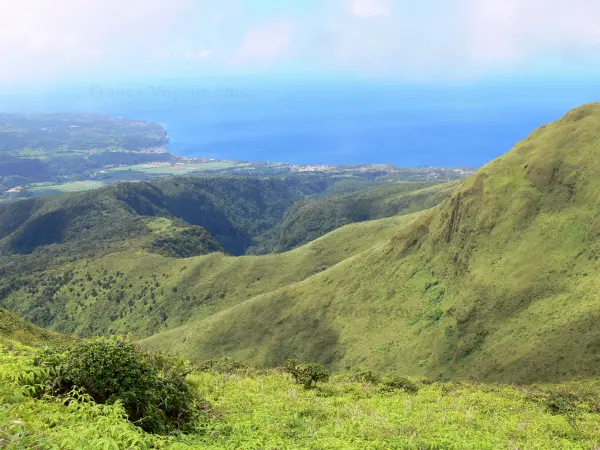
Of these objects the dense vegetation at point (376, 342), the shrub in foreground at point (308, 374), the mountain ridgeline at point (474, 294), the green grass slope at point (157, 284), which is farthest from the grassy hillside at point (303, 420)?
the green grass slope at point (157, 284)

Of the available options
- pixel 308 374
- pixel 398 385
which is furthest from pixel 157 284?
pixel 398 385

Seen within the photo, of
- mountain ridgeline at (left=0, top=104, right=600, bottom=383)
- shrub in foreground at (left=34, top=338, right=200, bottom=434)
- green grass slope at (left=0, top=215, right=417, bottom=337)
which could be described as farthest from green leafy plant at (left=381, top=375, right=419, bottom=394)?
green grass slope at (left=0, top=215, right=417, bottom=337)

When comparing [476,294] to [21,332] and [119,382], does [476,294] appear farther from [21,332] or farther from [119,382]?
[119,382]

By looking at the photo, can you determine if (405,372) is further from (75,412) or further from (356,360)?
(75,412)

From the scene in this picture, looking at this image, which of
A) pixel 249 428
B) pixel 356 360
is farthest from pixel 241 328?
pixel 249 428

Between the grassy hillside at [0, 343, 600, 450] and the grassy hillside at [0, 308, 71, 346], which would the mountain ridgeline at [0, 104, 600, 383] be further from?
the grassy hillside at [0, 308, 71, 346]

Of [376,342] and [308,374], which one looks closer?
[308,374]

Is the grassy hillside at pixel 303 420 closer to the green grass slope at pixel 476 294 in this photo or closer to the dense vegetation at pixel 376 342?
the dense vegetation at pixel 376 342
